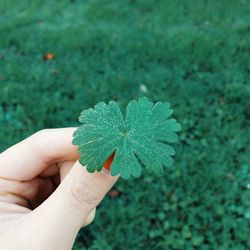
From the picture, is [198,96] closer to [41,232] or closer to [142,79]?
[142,79]

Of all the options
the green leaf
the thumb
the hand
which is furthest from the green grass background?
the green leaf

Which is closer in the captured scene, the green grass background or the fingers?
the fingers

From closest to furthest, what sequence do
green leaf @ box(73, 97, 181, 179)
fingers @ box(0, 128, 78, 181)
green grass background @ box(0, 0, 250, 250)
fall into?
1. green leaf @ box(73, 97, 181, 179)
2. fingers @ box(0, 128, 78, 181)
3. green grass background @ box(0, 0, 250, 250)

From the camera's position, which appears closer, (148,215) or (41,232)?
(41,232)

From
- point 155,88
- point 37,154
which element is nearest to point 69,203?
point 37,154

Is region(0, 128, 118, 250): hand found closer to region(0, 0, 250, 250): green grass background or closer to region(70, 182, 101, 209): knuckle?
region(70, 182, 101, 209): knuckle

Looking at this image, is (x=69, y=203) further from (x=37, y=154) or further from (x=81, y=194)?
(x=37, y=154)

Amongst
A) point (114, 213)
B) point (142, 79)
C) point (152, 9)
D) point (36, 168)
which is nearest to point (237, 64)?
point (142, 79)
